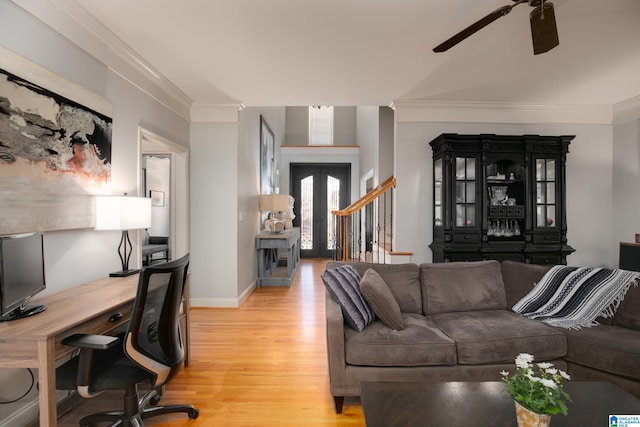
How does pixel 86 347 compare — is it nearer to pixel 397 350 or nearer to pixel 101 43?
pixel 397 350

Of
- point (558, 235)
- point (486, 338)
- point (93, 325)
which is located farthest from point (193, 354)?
point (558, 235)

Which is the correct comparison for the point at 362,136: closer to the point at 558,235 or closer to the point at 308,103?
the point at 308,103

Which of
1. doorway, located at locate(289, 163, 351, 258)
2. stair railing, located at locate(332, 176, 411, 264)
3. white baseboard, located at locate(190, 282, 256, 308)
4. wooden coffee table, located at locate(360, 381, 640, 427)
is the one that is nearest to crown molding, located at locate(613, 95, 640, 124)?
stair railing, located at locate(332, 176, 411, 264)

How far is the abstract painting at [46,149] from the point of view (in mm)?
1690

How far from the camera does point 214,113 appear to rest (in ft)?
13.6

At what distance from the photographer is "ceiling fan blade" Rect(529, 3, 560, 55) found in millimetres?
1681

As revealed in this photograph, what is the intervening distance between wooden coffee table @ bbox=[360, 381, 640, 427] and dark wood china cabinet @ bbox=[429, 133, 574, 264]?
7.44 ft

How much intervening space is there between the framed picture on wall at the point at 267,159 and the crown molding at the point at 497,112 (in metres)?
2.52

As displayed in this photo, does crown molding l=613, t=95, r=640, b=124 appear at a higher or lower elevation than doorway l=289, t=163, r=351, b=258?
higher

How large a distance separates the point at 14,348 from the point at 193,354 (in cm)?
167

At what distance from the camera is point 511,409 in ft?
4.46

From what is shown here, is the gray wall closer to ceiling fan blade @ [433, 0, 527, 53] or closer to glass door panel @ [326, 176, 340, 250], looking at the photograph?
glass door panel @ [326, 176, 340, 250]

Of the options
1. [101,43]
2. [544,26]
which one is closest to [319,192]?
[101,43]

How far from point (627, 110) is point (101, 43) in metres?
5.71
